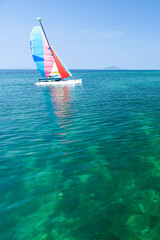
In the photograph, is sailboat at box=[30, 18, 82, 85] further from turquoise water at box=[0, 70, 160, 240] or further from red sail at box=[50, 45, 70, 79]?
turquoise water at box=[0, 70, 160, 240]

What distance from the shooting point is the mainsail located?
55.4 metres

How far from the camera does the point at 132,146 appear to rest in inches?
530

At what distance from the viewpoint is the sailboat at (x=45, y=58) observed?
55.3m

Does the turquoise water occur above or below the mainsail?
below

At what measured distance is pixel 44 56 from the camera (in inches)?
2266

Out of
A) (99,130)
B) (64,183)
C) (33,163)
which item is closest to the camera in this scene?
(64,183)

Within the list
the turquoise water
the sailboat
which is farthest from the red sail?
the turquoise water

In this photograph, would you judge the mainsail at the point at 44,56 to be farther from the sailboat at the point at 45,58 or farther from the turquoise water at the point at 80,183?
the turquoise water at the point at 80,183

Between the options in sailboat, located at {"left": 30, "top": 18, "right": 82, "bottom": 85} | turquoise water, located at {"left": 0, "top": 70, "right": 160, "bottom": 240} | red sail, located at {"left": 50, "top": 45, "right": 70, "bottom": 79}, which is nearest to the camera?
turquoise water, located at {"left": 0, "top": 70, "right": 160, "bottom": 240}

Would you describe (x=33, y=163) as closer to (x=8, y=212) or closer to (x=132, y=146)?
(x=8, y=212)

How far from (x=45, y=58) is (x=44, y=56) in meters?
0.72

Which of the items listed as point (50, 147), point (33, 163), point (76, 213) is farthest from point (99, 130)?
point (76, 213)

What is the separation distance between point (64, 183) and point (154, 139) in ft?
31.3

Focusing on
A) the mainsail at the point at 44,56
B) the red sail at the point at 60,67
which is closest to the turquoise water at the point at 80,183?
the red sail at the point at 60,67
